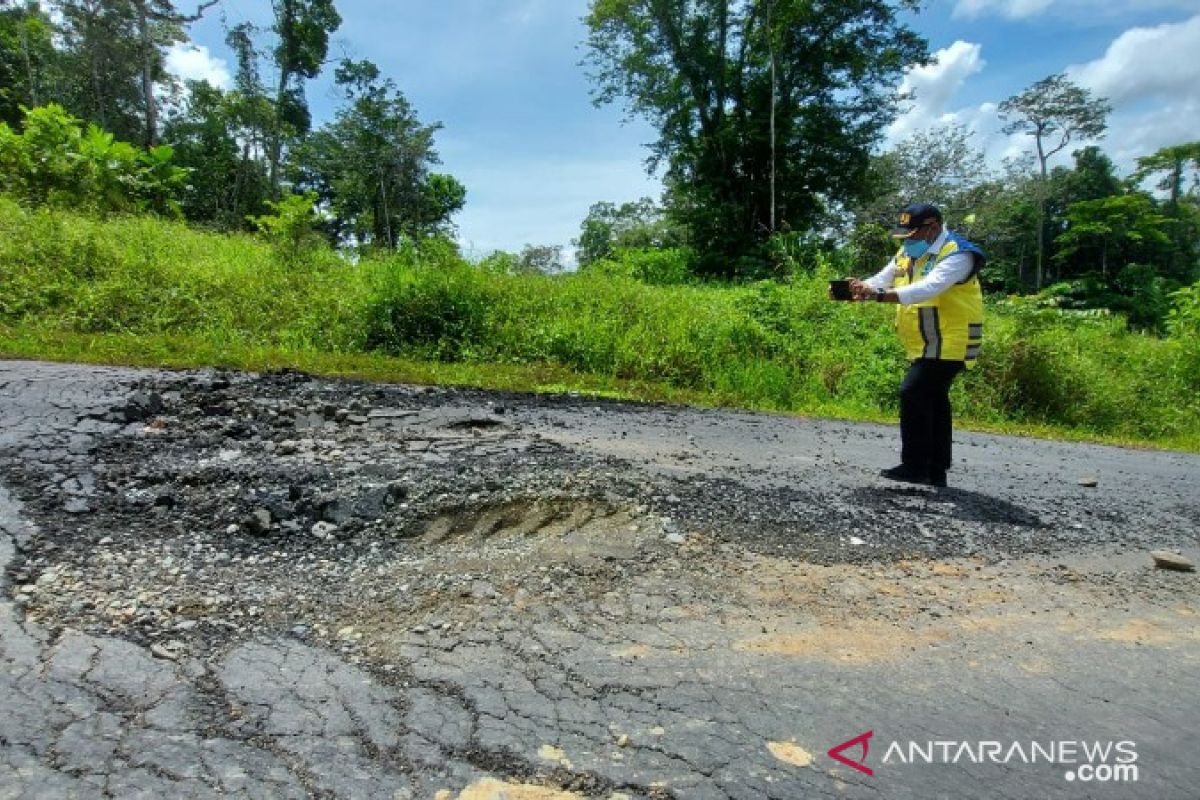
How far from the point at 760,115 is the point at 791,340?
16406 mm

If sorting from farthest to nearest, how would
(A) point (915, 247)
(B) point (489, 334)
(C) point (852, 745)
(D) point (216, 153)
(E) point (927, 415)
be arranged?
(D) point (216, 153) → (B) point (489, 334) → (E) point (927, 415) → (A) point (915, 247) → (C) point (852, 745)

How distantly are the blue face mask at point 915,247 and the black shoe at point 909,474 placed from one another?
1431 mm

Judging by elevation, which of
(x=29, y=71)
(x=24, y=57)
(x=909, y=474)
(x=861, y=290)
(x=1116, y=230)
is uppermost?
(x=24, y=57)

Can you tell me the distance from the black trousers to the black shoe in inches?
1.2

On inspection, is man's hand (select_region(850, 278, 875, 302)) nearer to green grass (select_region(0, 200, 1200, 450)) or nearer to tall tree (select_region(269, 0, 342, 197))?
green grass (select_region(0, 200, 1200, 450))

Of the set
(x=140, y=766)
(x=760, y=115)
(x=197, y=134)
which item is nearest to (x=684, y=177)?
(x=760, y=115)

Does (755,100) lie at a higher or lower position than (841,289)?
higher

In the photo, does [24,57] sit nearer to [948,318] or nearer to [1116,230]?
[948,318]

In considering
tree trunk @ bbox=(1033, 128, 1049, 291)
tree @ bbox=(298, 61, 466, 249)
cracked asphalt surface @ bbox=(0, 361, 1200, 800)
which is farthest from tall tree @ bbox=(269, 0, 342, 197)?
tree trunk @ bbox=(1033, 128, 1049, 291)

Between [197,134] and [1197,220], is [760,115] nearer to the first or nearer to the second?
Result: [197,134]

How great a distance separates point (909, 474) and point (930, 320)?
1062mm

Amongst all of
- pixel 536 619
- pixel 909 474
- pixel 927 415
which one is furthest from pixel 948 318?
pixel 536 619

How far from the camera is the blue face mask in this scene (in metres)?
4.33

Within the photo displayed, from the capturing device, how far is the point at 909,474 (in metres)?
4.58
